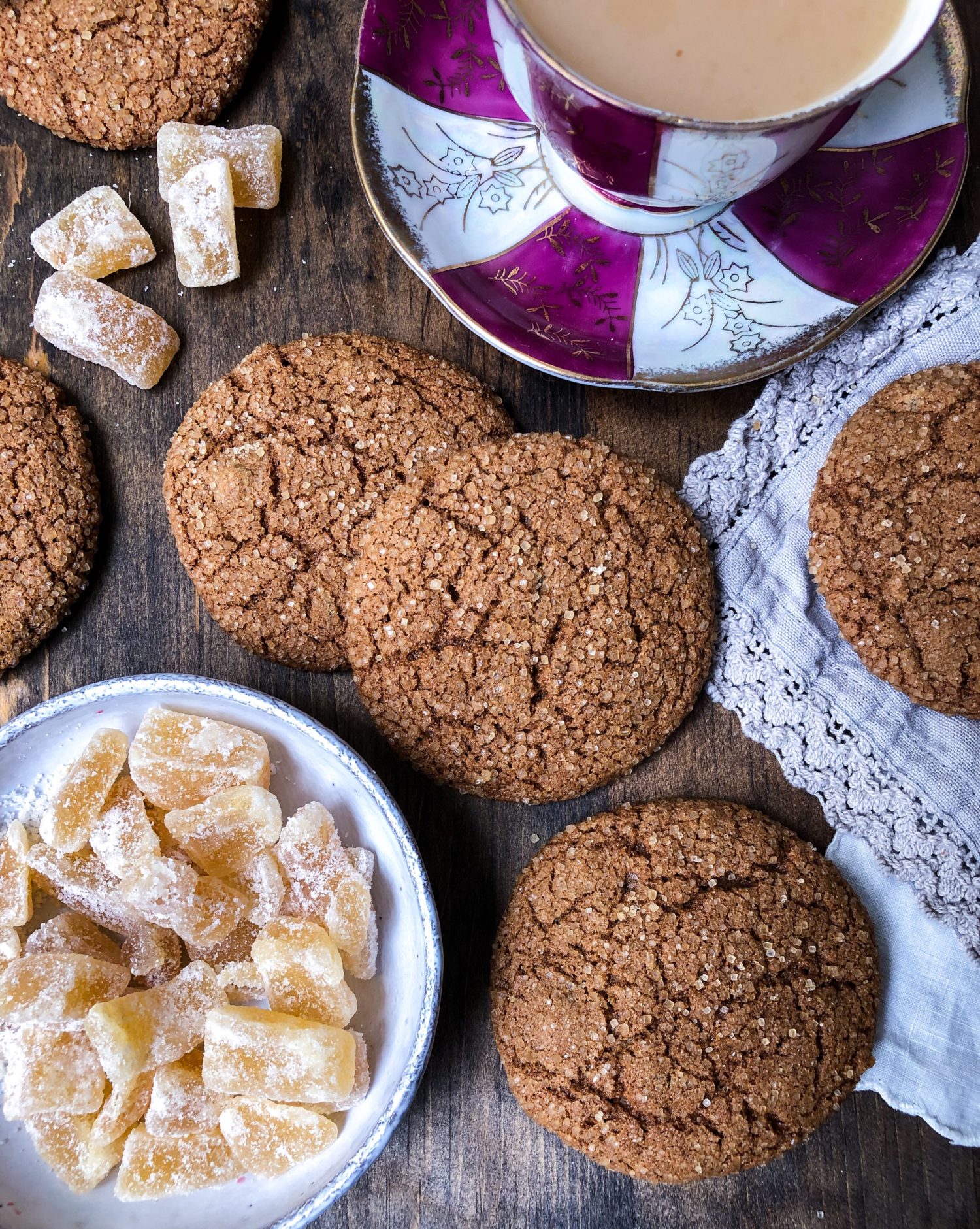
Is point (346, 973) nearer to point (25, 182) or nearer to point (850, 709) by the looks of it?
point (850, 709)

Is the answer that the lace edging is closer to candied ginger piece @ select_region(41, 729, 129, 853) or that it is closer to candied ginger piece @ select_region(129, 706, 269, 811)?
candied ginger piece @ select_region(129, 706, 269, 811)

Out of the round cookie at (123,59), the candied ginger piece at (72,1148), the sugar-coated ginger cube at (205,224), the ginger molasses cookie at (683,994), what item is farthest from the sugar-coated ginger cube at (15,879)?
the round cookie at (123,59)

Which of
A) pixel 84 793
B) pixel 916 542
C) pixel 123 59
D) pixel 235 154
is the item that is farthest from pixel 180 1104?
pixel 123 59

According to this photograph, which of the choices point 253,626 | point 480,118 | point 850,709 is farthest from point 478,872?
point 480,118

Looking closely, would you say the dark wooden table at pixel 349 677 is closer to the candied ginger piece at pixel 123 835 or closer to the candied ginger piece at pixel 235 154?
the candied ginger piece at pixel 235 154

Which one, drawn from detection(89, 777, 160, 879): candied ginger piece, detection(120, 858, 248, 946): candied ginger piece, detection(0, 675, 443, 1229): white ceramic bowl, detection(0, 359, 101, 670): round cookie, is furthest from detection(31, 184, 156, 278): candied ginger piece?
detection(120, 858, 248, 946): candied ginger piece
